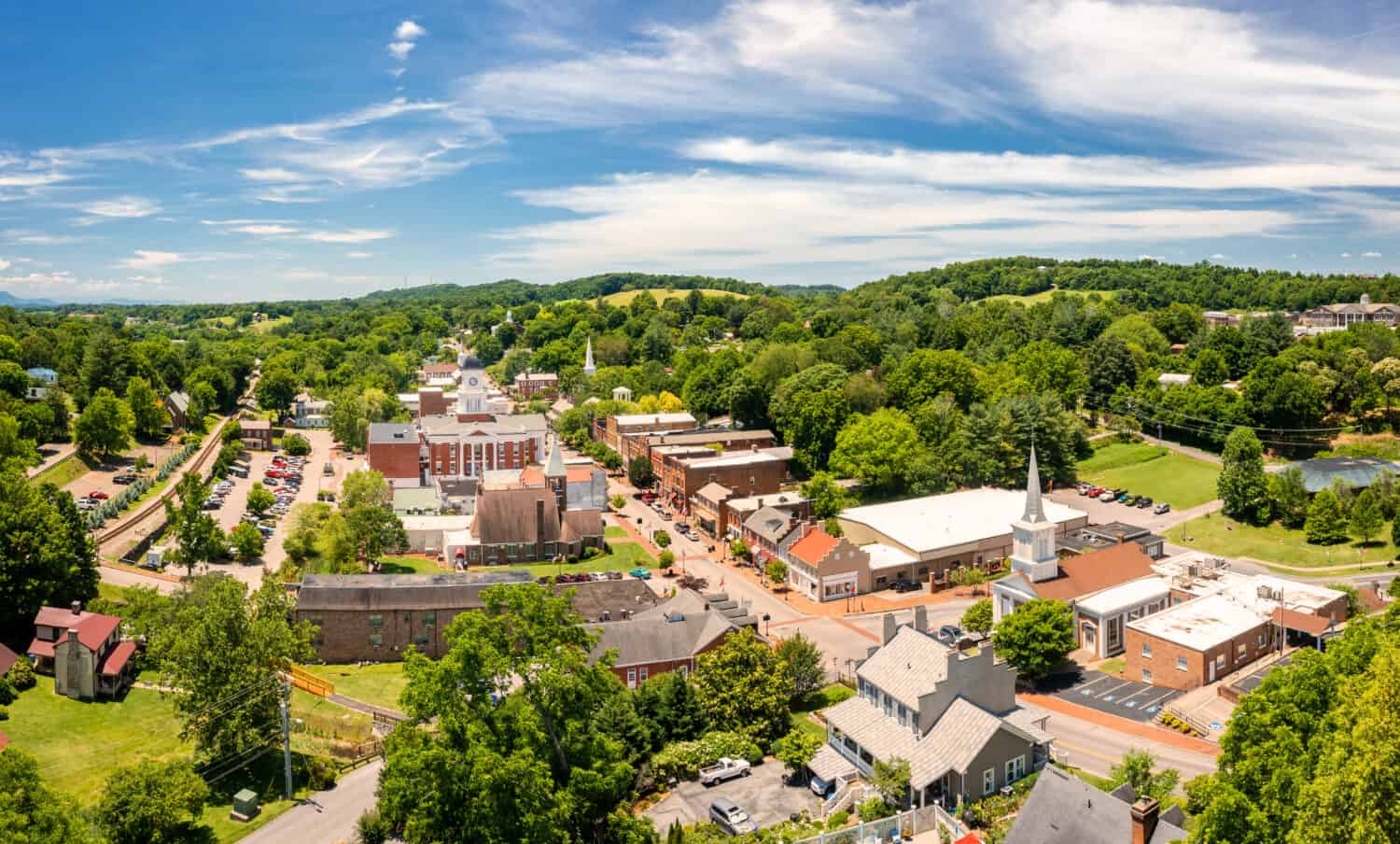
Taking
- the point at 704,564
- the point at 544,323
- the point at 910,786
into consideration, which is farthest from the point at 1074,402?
the point at 544,323

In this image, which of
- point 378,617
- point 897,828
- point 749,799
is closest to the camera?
point 897,828

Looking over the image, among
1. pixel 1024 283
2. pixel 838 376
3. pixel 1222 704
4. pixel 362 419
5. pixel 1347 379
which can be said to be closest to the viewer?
pixel 1222 704

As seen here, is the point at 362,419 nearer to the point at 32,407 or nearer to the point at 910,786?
the point at 32,407

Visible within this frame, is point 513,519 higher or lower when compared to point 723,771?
higher

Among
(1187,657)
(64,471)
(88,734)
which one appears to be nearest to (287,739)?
(88,734)

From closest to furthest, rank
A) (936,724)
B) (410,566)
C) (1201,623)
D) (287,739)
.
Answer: (287,739)
(936,724)
(1201,623)
(410,566)

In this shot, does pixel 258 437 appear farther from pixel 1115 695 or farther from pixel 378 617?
pixel 1115 695

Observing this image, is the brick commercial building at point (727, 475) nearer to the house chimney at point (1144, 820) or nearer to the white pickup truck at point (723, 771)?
the white pickup truck at point (723, 771)
